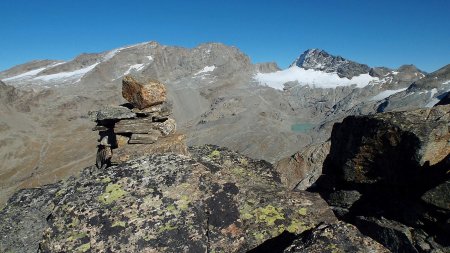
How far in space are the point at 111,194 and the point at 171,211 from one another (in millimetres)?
1526

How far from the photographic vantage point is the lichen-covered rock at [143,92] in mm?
17922

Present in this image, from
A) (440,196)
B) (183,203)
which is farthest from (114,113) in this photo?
(440,196)

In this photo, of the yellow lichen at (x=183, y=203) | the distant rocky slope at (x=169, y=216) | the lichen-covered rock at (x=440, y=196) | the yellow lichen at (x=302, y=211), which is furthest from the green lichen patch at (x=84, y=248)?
the lichen-covered rock at (x=440, y=196)

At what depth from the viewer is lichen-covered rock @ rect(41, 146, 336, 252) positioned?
29.1 feet

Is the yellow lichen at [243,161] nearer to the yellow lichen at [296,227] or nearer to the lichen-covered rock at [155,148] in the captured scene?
the lichen-covered rock at [155,148]

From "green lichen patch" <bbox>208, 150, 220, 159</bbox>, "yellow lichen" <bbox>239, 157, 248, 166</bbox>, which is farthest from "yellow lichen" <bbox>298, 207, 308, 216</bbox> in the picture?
"green lichen patch" <bbox>208, 150, 220, 159</bbox>

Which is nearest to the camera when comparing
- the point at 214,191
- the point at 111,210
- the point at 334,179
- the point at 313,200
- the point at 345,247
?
the point at 345,247

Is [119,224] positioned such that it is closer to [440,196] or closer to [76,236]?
[76,236]

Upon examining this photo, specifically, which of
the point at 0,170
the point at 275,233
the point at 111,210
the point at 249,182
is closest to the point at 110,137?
the point at 249,182

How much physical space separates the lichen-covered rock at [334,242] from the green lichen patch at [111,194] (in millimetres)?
4237

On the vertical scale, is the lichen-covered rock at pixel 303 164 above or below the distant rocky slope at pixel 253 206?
below

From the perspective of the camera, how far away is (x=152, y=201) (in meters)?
9.77

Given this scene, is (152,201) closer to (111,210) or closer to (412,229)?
Result: (111,210)

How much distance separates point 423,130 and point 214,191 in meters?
6.15
